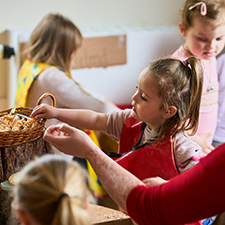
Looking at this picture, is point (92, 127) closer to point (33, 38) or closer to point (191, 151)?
point (191, 151)

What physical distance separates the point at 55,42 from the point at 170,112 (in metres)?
0.96

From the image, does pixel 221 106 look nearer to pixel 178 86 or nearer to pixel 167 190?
pixel 178 86

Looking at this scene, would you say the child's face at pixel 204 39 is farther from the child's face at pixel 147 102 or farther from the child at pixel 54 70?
the child at pixel 54 70

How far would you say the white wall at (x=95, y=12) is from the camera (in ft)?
6.84

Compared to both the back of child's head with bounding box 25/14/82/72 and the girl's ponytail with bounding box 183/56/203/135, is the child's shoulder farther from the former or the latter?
the back of child's head with bounding box 25/14/82/72

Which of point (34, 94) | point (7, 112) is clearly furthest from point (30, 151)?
point (34, 94)

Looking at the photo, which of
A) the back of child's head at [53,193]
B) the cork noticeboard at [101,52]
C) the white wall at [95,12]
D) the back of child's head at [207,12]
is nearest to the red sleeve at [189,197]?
the back of child's head at [53,193]

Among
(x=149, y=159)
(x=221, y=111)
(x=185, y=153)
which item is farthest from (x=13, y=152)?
(x=221, y=111)

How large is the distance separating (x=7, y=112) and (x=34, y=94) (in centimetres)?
54

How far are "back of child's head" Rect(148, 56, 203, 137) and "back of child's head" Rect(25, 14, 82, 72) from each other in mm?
857

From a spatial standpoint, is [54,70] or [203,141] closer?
[203,141]

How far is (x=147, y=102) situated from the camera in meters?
0.94

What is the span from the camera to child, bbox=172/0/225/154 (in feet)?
4.26

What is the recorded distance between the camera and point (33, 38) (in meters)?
1.76
